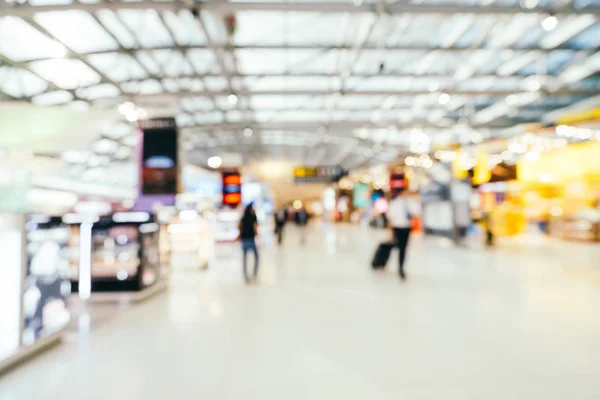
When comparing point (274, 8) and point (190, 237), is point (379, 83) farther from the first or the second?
point (190, 237)

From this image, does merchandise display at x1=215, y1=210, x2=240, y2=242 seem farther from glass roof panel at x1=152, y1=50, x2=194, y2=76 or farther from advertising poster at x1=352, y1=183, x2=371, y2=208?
advertising poster at x1=352, y1=183, x2=371, y2=208

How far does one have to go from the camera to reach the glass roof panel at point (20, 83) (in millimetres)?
13031

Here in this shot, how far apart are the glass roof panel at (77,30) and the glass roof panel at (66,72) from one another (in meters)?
1.11

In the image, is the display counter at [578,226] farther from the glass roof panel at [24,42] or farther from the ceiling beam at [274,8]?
the glass roof panel at [24,42]

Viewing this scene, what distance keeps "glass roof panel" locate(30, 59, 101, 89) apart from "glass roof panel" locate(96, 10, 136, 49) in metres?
2.18

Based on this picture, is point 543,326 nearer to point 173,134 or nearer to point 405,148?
point 173,134

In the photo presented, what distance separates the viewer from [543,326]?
3824mm

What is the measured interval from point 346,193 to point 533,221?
23.6 meters

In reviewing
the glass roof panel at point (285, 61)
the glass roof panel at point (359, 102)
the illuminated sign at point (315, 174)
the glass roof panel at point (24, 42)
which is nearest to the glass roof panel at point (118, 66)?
the glass roof panel at point (24, 42)

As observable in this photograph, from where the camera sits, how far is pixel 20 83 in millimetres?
13367

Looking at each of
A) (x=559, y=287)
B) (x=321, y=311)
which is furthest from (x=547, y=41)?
(x=321, y=311)

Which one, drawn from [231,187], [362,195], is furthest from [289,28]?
[362,195]

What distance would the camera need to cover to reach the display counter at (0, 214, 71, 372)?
9.79 ft

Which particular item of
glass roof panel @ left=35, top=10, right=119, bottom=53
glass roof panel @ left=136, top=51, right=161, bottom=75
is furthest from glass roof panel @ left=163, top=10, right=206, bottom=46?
glass roof panel @ left=35, top=10, right=119, bottom=53
